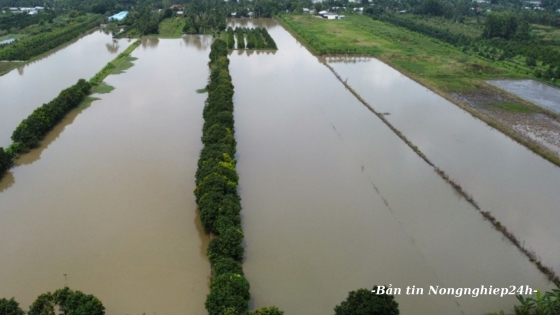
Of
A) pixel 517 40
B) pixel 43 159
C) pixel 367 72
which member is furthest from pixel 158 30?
pixel 517 40

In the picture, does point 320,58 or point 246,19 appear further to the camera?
point 246,19

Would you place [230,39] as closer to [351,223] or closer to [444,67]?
[444,67]

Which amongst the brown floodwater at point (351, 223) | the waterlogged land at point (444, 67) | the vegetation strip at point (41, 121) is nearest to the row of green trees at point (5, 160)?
the vegetation strip at point (41, 121)

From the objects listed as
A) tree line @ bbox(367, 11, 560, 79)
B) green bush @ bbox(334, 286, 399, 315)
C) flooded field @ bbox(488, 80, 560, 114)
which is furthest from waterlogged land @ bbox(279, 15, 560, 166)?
green bush @ bbox(334, 286, 399, 315)

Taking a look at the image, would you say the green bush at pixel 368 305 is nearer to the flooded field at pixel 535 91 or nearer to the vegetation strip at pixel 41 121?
the vegetation strip at pixel 41 121

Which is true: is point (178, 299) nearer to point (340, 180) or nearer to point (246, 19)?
point (340, 180)

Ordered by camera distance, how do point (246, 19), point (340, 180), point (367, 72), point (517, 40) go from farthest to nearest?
point (246, 19)
point (517, 40)
point (367, 72)
point (340, 180)

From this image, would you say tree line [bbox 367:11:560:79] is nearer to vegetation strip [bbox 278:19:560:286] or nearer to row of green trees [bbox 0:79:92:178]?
vegetation strip [bbox 278:19:560:286]
